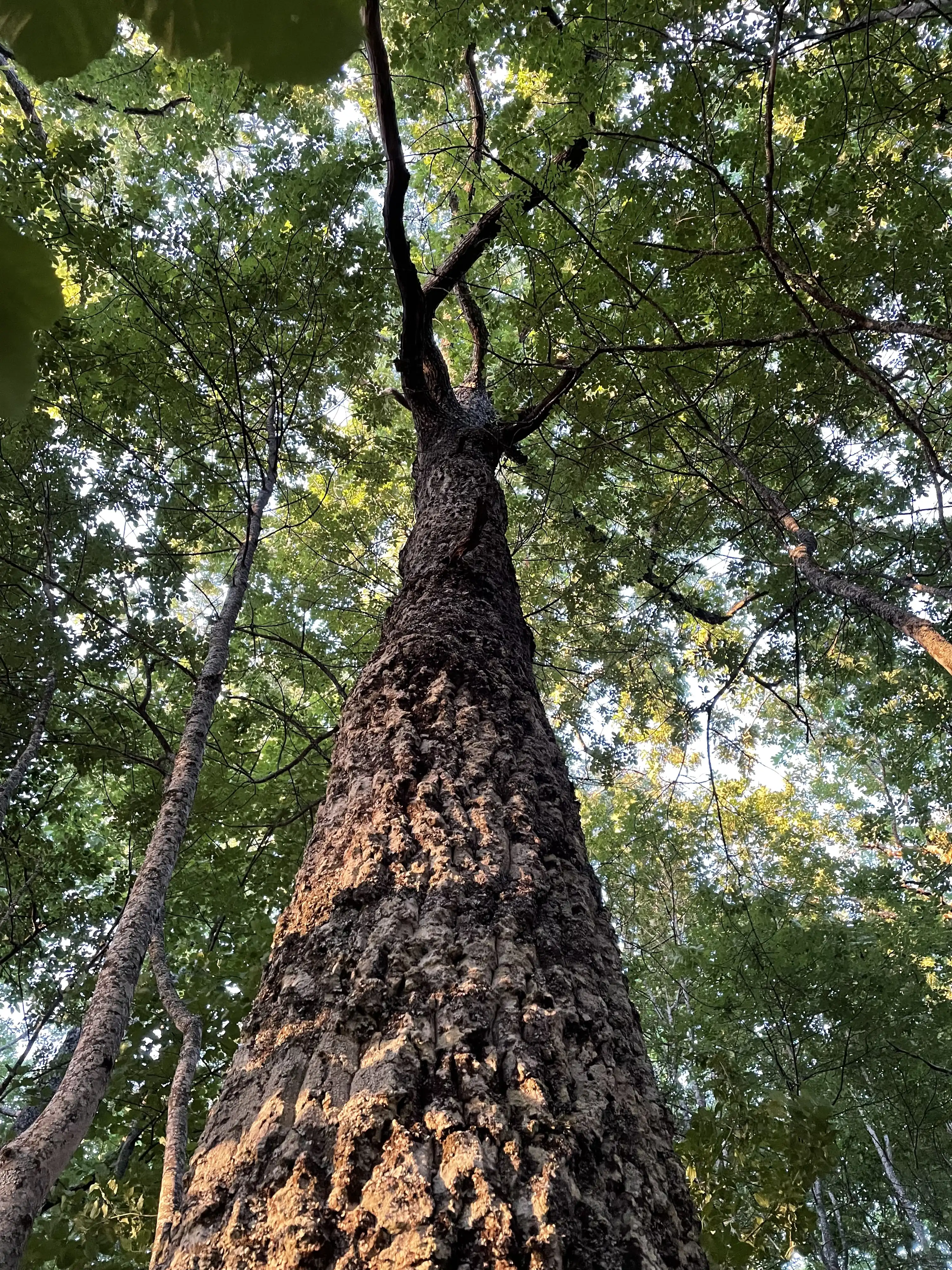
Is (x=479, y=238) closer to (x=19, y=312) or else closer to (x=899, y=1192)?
(x=19, y=312)

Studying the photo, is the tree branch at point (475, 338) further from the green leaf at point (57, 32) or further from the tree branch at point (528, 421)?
the green leaf at point (57, 32)

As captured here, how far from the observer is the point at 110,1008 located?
2328mm

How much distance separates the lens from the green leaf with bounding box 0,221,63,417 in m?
0.21

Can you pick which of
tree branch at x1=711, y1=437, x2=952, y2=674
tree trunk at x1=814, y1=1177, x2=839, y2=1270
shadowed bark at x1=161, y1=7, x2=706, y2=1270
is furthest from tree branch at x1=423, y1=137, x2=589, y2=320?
tree trunk at x1=814, y1=1177, x2=839, y2=1270

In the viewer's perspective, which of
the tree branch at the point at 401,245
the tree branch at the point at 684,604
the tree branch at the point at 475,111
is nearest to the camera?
the tree branch at the point at 401,245

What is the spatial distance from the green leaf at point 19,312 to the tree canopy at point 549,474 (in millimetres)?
1698

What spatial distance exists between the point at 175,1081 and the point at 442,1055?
2274mm

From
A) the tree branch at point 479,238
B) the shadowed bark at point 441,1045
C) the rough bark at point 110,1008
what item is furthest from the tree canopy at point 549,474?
the shadowed bark at point 441,1045

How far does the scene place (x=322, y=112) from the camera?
6.14 meters

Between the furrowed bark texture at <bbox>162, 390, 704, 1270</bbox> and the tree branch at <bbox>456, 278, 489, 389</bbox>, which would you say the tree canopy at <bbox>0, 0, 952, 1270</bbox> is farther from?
the furrowed bark texture at <bbox>162, 390, 704, 1270</bbox>

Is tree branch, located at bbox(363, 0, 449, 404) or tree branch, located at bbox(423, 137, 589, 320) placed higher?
tree branch, located at bbox(423, 137, 589, 320)

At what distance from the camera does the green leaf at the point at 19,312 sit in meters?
0.21

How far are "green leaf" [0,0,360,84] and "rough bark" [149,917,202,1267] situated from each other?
215cm

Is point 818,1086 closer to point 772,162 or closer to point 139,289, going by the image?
point 772,162
